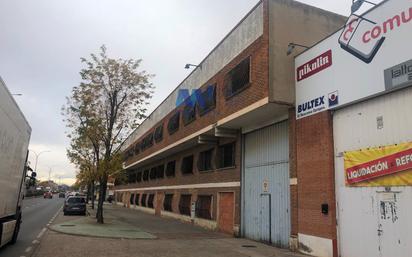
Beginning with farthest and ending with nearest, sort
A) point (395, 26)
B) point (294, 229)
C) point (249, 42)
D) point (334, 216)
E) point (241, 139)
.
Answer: point (241, 139) < point (249, 42) < point (294, 229) < point (334, 216) < point (395, 26)

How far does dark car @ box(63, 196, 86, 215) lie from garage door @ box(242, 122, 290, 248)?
1847cm

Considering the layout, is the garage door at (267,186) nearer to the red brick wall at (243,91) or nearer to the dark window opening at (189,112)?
the red brick wall at (243,91)

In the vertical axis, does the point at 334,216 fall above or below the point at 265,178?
below

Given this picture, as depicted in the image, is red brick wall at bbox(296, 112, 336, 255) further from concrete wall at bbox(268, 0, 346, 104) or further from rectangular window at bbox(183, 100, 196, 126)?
rectangular window at bbox(183, 100, 196, 126)

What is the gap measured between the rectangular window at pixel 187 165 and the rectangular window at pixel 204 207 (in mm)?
3206

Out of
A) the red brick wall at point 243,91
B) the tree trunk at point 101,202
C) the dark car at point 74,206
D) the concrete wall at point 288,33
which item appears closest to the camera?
the concrete wall at point 288,33

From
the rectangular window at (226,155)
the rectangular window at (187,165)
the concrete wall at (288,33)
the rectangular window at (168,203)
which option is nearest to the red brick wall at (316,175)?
the concrete wall at (288,33)

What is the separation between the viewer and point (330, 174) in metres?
13.0

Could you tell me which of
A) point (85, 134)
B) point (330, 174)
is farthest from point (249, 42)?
point (85, 134)

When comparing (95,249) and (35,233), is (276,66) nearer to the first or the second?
(95,249)

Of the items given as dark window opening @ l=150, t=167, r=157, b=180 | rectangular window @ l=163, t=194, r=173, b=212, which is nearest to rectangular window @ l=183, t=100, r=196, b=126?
rectangular window @ l=163, t=194, r=173, b=212

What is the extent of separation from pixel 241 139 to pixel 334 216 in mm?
8060

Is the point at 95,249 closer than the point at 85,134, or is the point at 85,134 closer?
the point at 95,249

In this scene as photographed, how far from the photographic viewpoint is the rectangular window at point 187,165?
1116 inches
